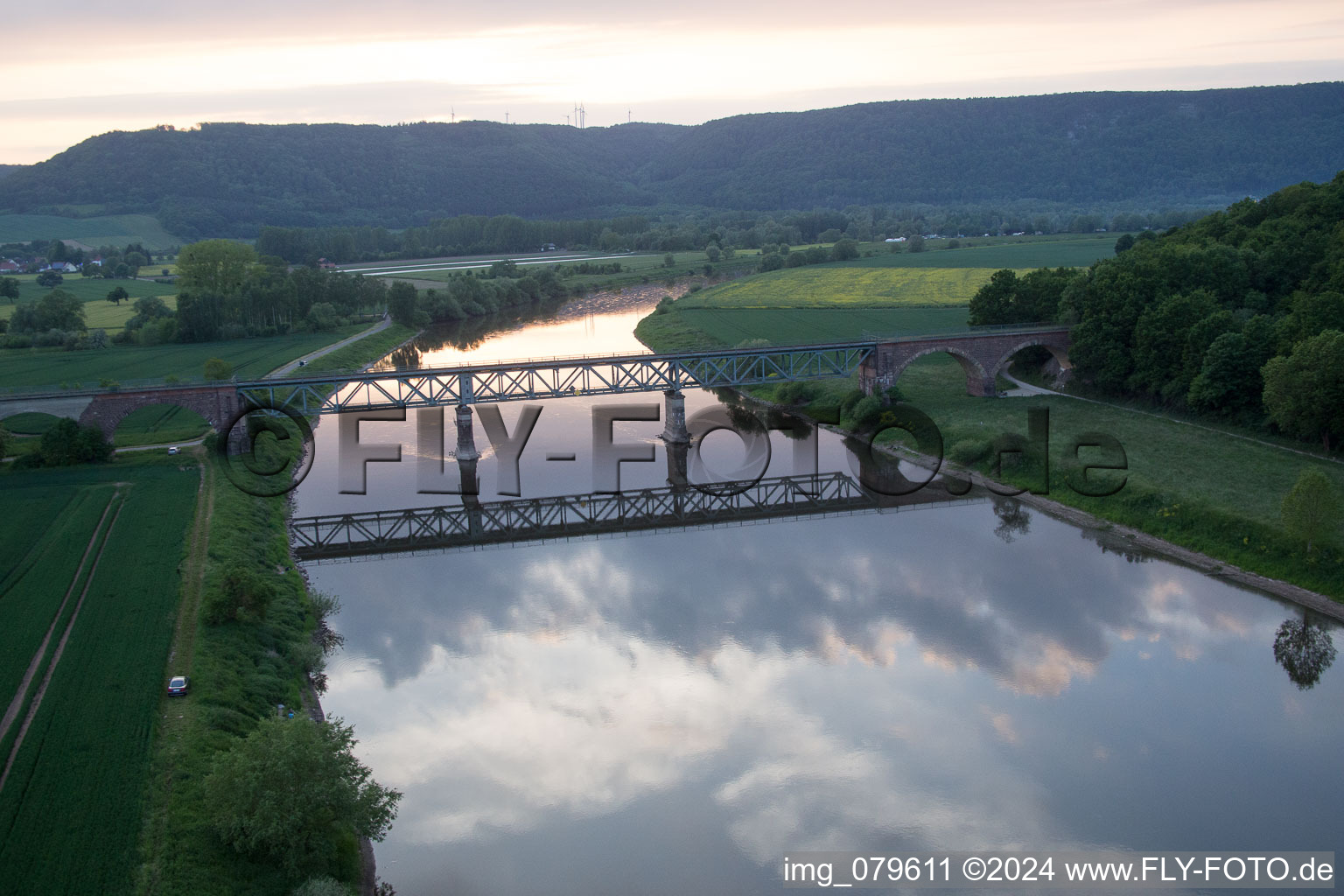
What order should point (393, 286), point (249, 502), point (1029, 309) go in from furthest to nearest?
point (393, 286) < point (1029, 309) < point (249, 502)

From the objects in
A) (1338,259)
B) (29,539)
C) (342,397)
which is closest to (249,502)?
(29,539)

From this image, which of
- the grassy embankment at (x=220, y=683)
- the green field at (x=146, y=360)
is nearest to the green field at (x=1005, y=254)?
the green field at (x=146, y=360)

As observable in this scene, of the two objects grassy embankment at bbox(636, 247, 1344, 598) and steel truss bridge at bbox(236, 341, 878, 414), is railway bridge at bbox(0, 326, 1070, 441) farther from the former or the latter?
grassy embankment at bbox(636, 247, 1344, 598)

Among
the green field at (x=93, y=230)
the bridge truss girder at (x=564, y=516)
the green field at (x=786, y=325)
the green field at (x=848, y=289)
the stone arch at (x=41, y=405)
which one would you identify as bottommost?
the bridge truss girder at (x=564, y=516)

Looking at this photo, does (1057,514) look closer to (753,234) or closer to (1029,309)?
(1029,309)

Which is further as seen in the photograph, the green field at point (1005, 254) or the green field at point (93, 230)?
the green field at point (93, 230)

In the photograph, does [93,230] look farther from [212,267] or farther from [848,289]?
[848,289]

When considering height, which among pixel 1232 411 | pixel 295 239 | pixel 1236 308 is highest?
pixel 295 239

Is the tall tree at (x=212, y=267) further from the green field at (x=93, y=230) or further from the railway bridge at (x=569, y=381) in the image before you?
the green field at (x=93, y=230)
